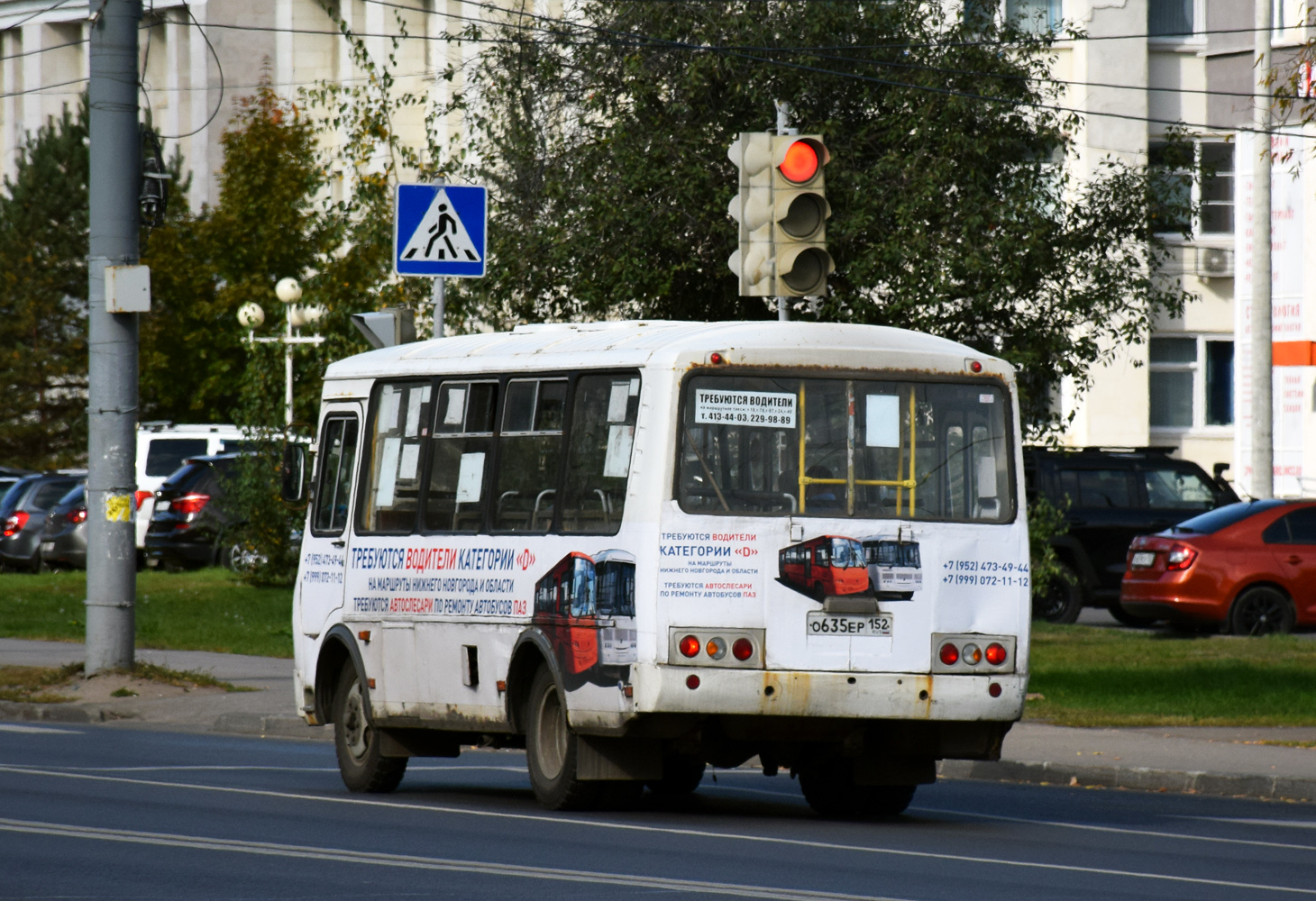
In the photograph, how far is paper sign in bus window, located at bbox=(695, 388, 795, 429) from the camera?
37.4 ft

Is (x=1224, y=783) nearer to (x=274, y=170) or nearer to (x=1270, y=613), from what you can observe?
(x=1270, y=613)

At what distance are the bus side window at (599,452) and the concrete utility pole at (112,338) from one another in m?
7.72

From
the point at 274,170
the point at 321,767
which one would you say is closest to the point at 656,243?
the point at 321,767

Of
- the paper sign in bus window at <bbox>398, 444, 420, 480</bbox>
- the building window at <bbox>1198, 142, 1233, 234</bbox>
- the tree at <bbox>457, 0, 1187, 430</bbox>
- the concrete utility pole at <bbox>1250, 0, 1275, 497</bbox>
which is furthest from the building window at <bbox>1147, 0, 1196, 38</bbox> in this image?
the paper sign in bus window at <bbox>398, 444, 420, 480</bbox>

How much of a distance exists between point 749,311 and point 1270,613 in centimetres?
713

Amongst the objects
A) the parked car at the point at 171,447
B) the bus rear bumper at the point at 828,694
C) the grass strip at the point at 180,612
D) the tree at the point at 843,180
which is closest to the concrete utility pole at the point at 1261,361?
the tree at the point at 843,180

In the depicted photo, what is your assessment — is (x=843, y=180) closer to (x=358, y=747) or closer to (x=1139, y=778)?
(x=1139, y=778)

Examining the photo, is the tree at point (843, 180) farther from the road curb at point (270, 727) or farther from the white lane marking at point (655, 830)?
the white lane marking at point (655, 830)

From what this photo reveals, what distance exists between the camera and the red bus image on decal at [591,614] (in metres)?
11.2

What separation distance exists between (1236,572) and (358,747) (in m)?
13.2

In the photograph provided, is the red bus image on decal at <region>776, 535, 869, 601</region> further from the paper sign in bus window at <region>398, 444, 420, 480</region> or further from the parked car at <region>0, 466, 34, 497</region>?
the parked car at <region>0, 466, 34, 497</region>

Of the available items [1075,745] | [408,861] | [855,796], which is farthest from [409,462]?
[1075,745]

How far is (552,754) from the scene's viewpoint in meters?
11.9

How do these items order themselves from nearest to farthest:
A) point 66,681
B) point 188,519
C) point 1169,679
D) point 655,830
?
point 655,830, point 66,681, point 1169,679, point 188,519
